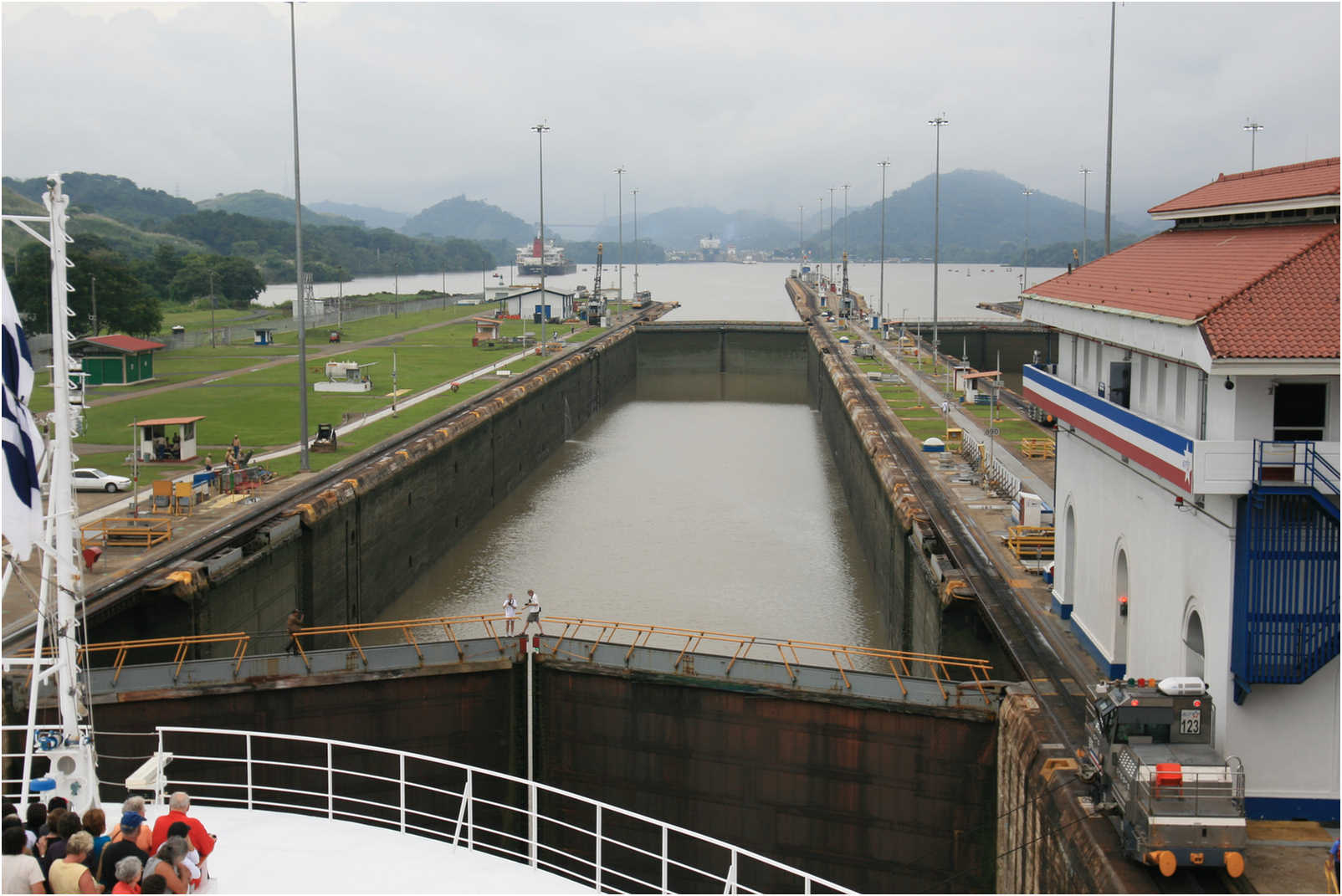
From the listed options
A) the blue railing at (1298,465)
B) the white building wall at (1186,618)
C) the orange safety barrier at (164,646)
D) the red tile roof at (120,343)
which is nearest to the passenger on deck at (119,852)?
the orange safety barrier at (164,646)

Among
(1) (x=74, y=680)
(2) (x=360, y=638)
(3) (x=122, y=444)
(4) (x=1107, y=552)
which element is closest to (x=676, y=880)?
(4) (x=1107, y=552)

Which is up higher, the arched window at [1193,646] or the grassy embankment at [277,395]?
the grassy embankment at [277,395]

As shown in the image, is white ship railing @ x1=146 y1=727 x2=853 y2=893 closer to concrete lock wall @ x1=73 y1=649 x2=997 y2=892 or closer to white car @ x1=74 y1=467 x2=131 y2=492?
concrete lock wall @ x1=73 y1=649 x2=997 y2=892

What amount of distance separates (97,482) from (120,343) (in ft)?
78.7

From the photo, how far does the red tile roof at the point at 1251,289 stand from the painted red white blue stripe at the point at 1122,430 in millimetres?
1380

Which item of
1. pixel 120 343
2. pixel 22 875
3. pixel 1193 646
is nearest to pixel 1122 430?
pixel 1193 646

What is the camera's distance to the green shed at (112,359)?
53.1m

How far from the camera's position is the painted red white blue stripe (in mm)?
14758

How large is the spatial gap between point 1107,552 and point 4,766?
1593 centimetres

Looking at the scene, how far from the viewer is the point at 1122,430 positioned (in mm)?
17234

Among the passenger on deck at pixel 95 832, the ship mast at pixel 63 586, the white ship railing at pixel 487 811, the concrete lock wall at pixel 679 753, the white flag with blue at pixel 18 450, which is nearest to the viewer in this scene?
the passenger on deck at pixel 95 832

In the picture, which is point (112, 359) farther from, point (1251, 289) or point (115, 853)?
point (115, 853)

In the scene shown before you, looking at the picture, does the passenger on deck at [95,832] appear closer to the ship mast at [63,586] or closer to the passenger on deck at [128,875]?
the passenger on deck at [128,875]

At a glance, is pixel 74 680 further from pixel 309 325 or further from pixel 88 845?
pixel 309 325
